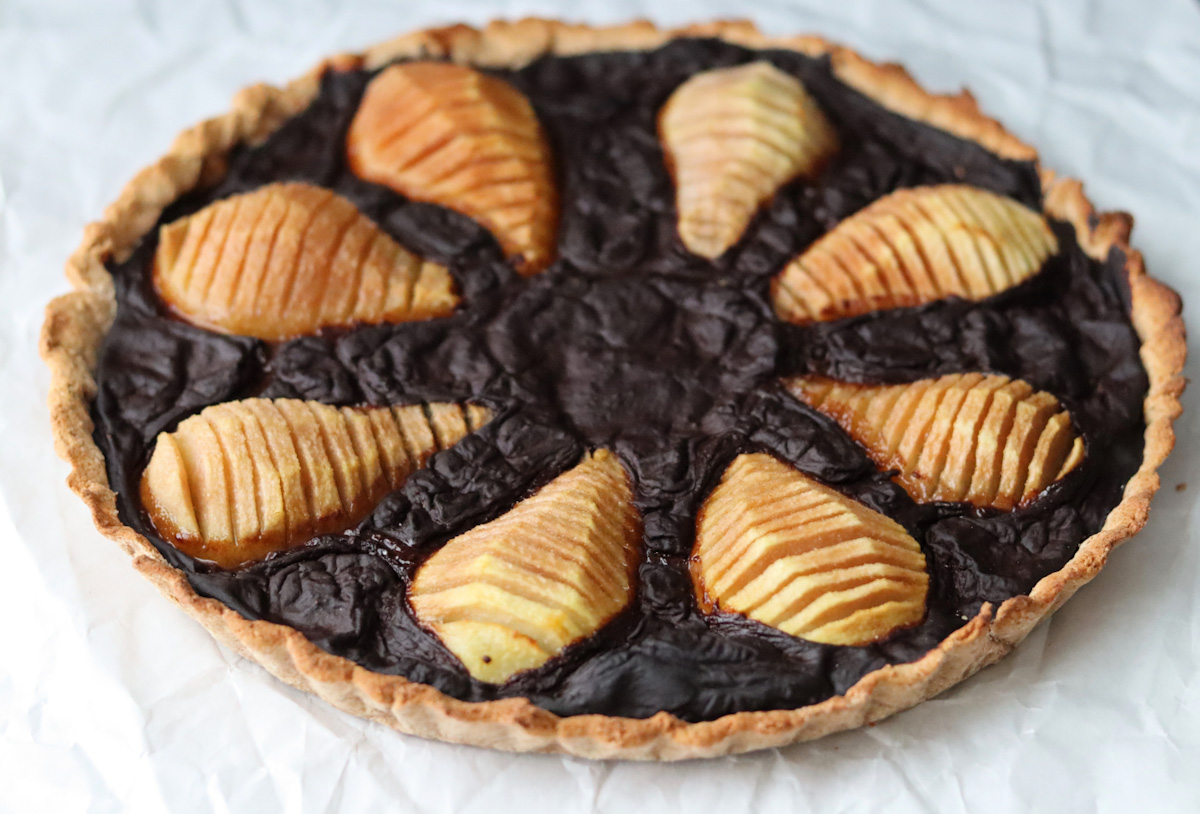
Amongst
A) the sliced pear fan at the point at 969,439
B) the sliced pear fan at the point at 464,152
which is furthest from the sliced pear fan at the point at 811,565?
the sliced pear fan at the point at 464,152

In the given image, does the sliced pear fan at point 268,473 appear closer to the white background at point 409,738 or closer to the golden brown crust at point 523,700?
the golden brown crust at point 523,700

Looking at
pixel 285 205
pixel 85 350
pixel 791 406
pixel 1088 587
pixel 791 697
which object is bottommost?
pixel 1088 587

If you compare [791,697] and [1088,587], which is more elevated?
[791,697]

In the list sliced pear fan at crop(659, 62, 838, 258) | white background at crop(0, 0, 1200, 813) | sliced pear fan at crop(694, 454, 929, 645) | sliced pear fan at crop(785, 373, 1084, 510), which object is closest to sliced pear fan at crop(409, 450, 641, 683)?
sliced pear fan at crop(694, 454, 929, 645)

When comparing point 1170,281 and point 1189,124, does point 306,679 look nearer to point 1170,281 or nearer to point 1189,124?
point 1170,281

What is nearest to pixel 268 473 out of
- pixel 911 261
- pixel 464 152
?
pixel 464 152

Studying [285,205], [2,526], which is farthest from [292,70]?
[2,526]
